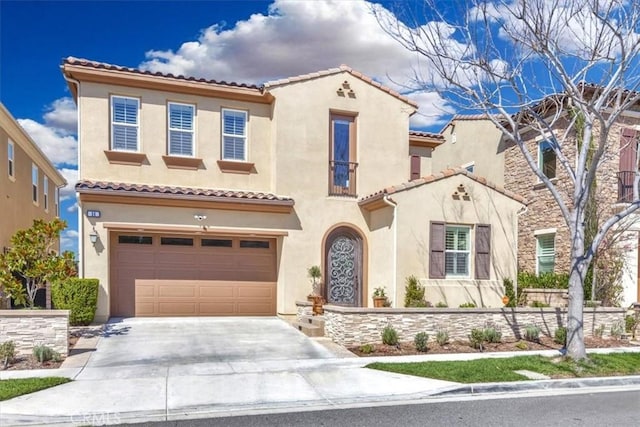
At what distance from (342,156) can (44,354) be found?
9530 millimetres

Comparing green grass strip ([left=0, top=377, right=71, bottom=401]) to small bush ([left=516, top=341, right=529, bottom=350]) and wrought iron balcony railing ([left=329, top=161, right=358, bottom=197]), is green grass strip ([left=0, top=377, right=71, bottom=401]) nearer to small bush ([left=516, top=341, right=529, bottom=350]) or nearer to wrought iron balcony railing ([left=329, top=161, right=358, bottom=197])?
wrought iron balcony railing ([left=329, top=161, right=358, bottom=197])

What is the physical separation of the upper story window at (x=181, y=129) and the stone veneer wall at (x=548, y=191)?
12327 mm

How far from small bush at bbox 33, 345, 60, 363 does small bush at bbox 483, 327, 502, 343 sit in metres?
9.06

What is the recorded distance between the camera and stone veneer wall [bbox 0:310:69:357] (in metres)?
9.18

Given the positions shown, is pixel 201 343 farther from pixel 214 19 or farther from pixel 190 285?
pixel 214 19

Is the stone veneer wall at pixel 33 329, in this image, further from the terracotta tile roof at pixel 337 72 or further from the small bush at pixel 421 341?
the terracotta tile roof at pixel 337 72

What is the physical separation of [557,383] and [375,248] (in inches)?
273

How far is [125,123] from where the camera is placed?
13.6 m

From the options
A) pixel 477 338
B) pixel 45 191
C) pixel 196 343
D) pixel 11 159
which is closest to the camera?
pixel 196 343

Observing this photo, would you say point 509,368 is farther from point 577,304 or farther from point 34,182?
point 34,182

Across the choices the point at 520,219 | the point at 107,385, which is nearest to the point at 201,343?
the point at 107,385

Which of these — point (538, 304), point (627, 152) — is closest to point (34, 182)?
point (538, 304)

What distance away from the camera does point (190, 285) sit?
45.2 feet

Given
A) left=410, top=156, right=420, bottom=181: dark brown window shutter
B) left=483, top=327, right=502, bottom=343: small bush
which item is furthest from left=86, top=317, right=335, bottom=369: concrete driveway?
left=410, top=156, right=420, bottom=181: dark brown window shutter
